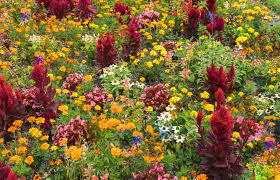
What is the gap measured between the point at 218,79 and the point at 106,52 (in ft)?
7.00

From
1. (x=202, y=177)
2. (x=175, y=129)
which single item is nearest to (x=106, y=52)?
(x=175, y=129)

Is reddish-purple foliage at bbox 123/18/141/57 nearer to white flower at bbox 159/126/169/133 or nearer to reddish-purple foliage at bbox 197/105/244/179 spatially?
white flower at bbox 159/126/169/133

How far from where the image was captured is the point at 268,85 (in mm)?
6539

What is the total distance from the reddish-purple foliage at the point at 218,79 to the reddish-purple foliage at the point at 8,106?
2922 millimetres

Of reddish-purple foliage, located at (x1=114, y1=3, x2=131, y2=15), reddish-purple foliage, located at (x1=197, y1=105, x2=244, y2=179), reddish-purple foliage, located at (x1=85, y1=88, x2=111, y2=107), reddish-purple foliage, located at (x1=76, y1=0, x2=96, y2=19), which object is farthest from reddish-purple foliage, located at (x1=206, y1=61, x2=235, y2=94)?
reddish-purple foliage, located at (x1=76, y1=0, x2=96, y2=19)

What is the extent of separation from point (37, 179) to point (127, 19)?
5001 mm

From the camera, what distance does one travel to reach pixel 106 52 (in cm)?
653

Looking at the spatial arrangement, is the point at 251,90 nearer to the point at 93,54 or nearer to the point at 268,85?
the point at 268,85

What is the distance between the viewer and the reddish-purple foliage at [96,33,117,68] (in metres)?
6.44

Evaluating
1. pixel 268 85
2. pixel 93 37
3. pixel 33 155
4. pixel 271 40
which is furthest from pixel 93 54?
pixel 271 40

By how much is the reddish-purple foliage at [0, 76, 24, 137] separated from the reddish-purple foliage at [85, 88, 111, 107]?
1.09 metres

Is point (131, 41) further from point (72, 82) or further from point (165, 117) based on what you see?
point (165, 117)

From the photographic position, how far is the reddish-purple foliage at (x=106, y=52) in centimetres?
644

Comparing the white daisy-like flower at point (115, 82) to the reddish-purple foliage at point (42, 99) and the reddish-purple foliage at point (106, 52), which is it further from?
the reddish-purple foliage at point (42, 99)
